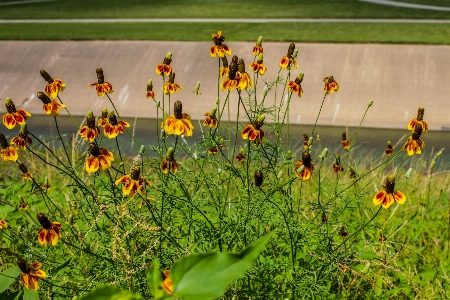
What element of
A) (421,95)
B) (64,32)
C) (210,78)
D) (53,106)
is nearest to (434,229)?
(53,106)

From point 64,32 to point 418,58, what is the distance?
796 cm

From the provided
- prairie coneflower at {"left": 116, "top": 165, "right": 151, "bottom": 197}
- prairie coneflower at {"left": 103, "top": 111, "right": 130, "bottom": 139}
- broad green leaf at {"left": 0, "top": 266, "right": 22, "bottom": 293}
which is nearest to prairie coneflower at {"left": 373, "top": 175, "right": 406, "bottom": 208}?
prairie coneflower at {"left": 116, "top": 165, "right": 151, "bottom": 197}

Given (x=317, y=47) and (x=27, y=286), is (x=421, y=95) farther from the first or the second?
(x=27, y=286)

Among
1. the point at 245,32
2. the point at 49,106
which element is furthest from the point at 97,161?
the point at 245,32

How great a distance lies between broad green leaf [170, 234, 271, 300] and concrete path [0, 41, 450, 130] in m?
7.44

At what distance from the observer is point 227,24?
45.4ft

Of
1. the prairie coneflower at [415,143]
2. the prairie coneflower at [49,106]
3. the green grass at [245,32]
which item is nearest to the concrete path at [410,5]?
the green grass at [245,32]

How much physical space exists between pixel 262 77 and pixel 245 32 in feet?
9.94

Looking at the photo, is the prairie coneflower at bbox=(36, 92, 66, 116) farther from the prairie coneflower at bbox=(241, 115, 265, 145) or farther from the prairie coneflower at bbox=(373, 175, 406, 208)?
the prairie coneflower at bbox=(373, 175, 406, 208)

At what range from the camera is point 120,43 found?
1172 centimetres

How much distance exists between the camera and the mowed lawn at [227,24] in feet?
38.7

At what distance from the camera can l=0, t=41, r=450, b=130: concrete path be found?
901 cm

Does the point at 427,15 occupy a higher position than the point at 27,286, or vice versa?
the point at 427,15

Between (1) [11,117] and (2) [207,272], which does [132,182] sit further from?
(2) [207,272]
